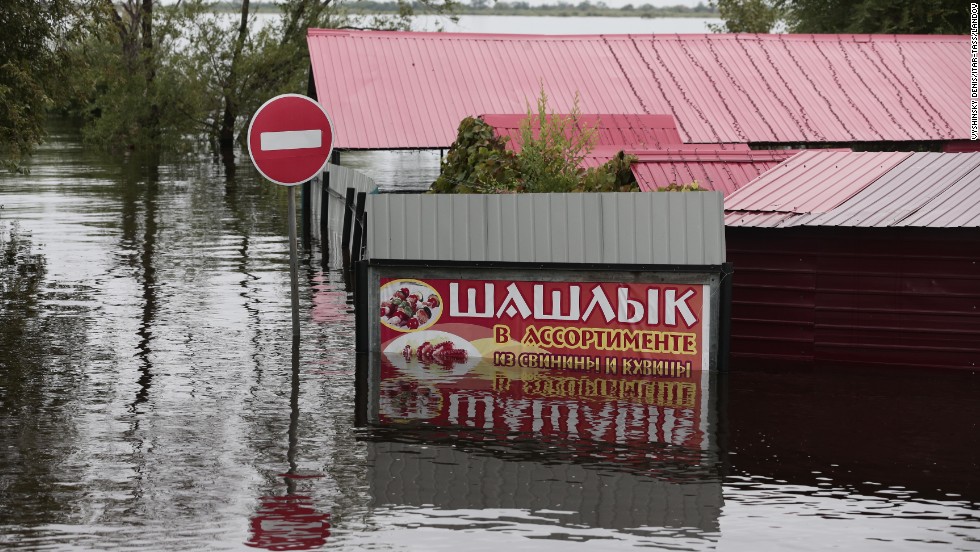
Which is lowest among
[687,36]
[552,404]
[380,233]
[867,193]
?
[552,404]

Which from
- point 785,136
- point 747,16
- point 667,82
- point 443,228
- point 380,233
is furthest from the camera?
point 747,16

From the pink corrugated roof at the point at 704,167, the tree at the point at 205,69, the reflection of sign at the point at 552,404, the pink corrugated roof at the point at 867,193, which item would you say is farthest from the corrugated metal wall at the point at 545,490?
the tree at the point at 205,69

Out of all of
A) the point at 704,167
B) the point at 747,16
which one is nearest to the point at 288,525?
the point at 704,167

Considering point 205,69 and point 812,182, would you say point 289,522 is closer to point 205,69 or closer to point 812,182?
point 812,182

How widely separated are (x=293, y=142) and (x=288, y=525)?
5.82m

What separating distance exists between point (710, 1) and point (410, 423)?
62.2 meters

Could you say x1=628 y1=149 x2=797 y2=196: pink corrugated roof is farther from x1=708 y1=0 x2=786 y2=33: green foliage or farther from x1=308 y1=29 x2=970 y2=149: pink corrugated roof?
x1=708 y1=0 x2=786 y2=33: green foliage

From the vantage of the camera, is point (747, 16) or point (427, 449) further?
point (747, 16)

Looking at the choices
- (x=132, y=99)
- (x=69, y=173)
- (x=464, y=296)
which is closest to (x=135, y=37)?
(x=132, y=99)

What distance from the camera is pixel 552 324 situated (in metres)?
13.2

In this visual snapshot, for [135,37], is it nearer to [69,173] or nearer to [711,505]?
[69,173]

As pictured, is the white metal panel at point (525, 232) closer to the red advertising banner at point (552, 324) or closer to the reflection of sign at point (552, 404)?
the red advertising banner at point (552, 324)

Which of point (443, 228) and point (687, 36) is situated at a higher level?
point (687, 36)

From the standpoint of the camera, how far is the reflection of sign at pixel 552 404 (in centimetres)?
1096
